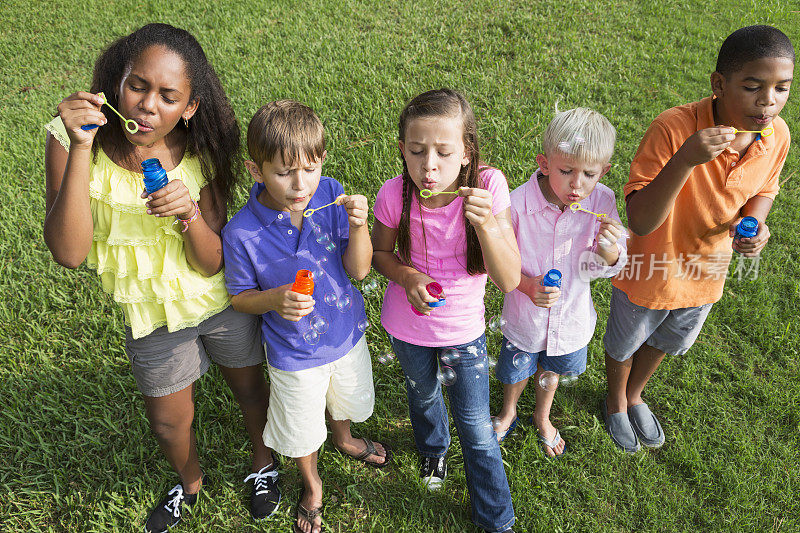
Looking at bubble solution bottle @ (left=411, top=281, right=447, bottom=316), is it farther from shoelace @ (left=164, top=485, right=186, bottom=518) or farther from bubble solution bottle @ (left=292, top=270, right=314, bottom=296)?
shoelace @ (left=164, top=485, right=186, bottom=518)

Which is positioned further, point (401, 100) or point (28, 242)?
point (401, 100)

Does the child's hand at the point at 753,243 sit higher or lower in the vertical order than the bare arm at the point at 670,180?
lower

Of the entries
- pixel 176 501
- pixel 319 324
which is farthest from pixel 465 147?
pixel 176 501

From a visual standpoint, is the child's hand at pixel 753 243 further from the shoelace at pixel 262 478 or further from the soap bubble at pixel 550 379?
the shoelace at pixel 262 478

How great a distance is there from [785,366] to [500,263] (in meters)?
2.35

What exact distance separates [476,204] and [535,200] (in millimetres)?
526

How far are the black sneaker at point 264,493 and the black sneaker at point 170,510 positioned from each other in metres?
0.29

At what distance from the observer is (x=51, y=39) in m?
6.46

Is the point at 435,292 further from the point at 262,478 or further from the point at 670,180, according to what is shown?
the point at 262,478

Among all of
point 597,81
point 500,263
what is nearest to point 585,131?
point 500,263

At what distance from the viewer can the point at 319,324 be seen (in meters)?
2.36

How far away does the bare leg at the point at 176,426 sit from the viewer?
2473mm

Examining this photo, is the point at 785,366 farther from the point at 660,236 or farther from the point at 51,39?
the point at 51,39

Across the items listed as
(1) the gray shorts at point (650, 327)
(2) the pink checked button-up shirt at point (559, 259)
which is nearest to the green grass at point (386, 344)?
(1) the gray shorts at point (650, 327)
